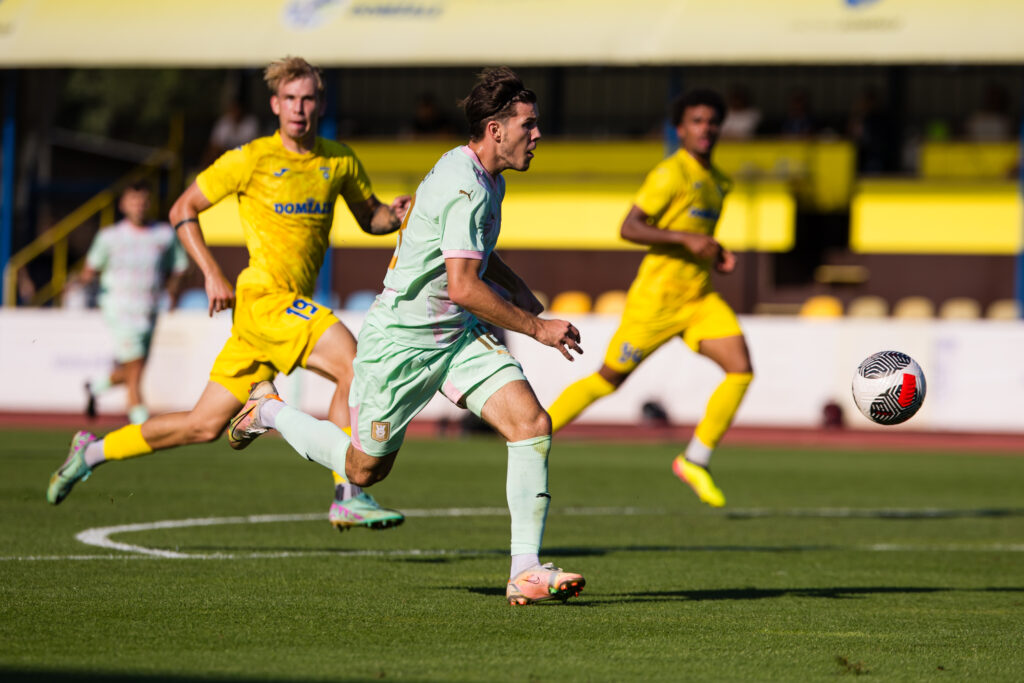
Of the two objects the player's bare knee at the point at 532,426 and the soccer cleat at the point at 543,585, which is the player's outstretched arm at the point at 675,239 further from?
the soccer cleat at the point at 543,585

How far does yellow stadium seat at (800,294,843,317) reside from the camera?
2256 cm

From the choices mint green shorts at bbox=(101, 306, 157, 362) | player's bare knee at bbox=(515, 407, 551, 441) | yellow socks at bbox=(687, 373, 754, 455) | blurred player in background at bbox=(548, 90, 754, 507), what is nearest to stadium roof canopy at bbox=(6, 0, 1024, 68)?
mint green shorts at bbox=(101, 306, 157, 362)

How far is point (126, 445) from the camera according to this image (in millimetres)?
8273

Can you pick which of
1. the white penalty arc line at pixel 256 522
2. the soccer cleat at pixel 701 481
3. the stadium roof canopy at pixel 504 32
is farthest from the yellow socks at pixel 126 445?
the stadium roof canopy at pixel 504 32

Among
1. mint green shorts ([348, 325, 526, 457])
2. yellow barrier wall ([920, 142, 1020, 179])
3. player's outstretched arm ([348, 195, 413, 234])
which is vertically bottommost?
mint green shorts ([348, 325, 526, 457])

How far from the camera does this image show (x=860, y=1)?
22.1 metres

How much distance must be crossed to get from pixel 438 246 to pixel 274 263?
2.22 metres

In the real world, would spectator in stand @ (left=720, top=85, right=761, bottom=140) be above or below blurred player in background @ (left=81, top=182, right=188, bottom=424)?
above

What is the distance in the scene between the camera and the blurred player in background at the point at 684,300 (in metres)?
10.3

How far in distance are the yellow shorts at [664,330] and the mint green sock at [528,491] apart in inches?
161

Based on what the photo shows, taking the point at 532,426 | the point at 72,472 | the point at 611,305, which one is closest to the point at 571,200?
the point at 611,305

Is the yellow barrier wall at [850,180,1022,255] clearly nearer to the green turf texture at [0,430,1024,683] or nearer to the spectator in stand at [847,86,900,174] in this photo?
the spectator in stand at [847,86,900,174]

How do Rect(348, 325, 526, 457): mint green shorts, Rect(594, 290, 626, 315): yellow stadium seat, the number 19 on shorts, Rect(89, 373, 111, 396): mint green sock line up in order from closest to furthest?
Rect(348, 325, 526, 457): mint green shorts
the number 19 on shorts
Rect(89, 373, 111, 396): mint green sock
Rect(594, 290, 626, 315): yellow stadium seat

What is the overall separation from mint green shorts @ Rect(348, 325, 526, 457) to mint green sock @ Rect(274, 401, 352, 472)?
0.25 m
